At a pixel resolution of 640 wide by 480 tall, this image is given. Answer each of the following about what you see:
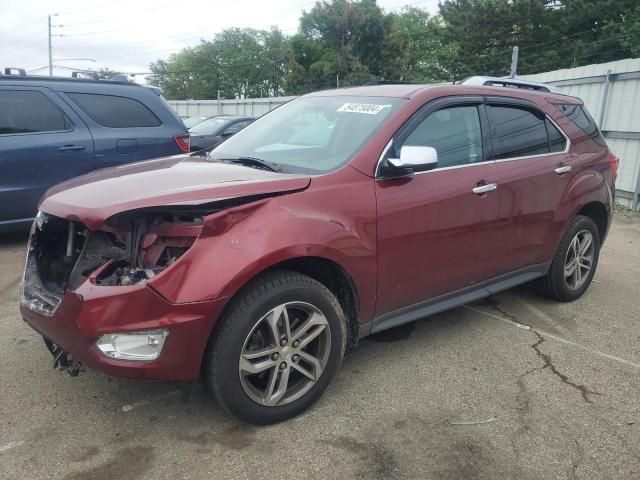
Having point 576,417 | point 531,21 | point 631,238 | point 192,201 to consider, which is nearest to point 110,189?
point 192,201

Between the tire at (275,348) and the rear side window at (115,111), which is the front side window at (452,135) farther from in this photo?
the rear side window at (115,111)

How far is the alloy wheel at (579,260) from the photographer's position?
14.6ft

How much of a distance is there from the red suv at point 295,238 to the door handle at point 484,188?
1cm

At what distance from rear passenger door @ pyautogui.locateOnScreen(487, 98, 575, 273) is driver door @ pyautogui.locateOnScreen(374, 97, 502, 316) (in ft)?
0.42

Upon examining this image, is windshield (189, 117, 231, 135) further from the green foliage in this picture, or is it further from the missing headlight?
the green foliage

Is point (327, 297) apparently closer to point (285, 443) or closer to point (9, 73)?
point (285, 443)

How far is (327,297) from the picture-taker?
2.75m

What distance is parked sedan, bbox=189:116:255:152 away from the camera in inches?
432

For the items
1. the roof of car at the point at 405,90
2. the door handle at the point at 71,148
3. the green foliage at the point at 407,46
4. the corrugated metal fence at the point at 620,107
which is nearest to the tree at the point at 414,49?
the green foliage at the point at 407,46

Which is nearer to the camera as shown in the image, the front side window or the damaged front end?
the damaged front end

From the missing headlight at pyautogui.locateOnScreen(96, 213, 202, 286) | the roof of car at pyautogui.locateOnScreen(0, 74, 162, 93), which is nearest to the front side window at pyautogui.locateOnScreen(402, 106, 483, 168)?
the missing headlight at pyautogui.locateOnScreen(96, 213, 202, 286)

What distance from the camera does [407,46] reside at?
152 ft

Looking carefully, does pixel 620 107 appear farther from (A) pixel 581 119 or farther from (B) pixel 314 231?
(B) pixel 314 231

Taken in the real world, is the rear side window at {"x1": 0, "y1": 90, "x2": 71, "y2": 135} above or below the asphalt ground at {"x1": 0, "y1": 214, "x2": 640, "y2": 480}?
above
